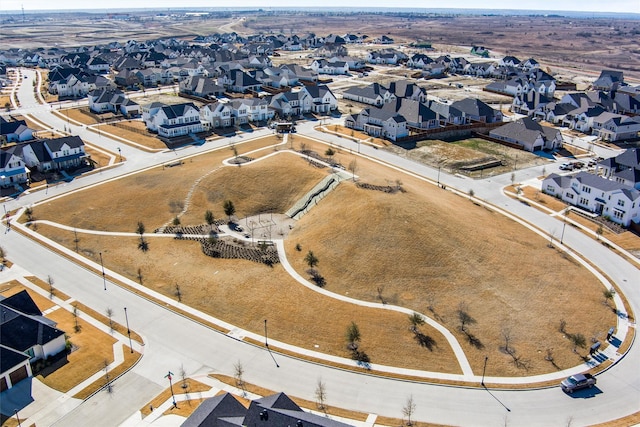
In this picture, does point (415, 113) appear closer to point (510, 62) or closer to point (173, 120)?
point (173, 120)

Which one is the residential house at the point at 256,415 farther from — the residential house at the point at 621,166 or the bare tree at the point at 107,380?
the residential house at the point at 621,166

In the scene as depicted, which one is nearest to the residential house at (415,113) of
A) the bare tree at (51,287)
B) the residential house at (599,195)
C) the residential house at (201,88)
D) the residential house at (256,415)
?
the residential house at (599,195)

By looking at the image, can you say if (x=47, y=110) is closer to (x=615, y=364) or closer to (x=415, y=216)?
(x=415, y=216)

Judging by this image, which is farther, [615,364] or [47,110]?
[47,110]

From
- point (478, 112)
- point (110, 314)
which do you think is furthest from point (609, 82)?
point (110, 314)

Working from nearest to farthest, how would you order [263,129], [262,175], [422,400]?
[422,400]
[262,175]
[263,129]

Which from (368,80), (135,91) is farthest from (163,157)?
(368,80)

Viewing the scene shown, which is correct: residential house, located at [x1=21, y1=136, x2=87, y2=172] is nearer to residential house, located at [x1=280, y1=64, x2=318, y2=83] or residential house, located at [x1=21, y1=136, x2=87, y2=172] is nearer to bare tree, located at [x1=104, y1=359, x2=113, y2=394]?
bare tree, located at [x1=104, y1=359, x2=113, y2=394]
